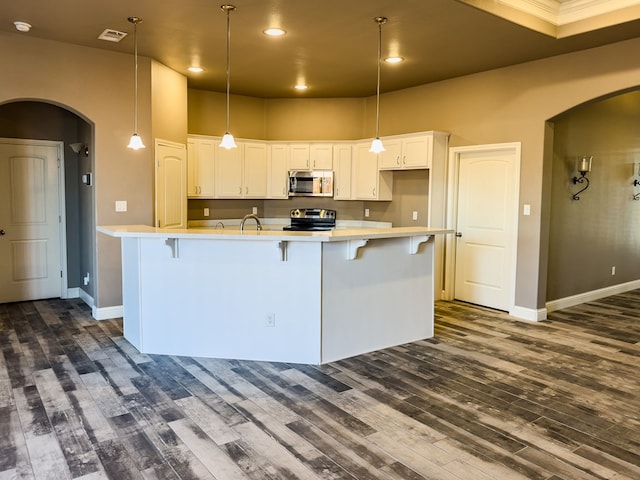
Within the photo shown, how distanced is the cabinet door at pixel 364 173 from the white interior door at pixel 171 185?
2.48 meters

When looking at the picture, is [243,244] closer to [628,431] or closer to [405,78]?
[628,431]

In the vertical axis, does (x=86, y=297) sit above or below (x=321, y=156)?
below

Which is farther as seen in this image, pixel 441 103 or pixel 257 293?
pixel 441 103

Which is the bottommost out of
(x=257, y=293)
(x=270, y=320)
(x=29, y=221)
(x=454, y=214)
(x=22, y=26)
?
(x=270, y=320)

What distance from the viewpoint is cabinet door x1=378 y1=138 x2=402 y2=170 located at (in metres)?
6.64

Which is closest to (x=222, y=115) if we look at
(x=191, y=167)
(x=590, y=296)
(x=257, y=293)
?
(x=191, y=167)

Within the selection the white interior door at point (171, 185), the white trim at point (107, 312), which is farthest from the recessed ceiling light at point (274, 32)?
the white trim at point (107, 312)

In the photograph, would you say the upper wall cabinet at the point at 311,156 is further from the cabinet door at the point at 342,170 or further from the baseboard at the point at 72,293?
the baseboard at the point at 72,293

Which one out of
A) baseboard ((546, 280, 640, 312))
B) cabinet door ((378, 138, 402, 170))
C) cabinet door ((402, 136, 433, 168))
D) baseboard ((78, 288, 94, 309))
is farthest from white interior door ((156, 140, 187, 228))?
baseboard ((546, 280, 640, 312))

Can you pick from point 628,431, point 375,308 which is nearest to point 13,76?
point 375,308

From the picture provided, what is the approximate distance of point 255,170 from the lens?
24.5ft

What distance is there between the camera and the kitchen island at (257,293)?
405 centimetres

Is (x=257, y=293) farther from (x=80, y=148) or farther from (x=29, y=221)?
(x=29, y=221)

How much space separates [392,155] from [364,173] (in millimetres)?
614
